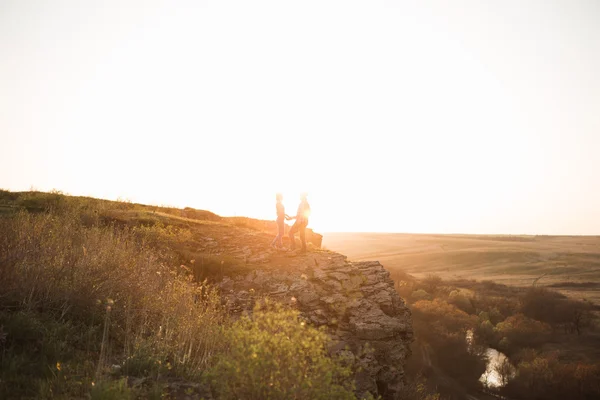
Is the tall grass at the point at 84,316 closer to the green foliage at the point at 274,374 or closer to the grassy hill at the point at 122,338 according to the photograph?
the grassy hill at the point at 122,338

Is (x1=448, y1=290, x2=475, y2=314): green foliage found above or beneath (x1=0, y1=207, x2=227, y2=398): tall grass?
beneath

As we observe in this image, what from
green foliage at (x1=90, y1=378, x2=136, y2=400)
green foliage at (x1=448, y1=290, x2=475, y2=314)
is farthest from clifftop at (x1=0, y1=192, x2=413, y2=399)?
green foliage at (x1=448, y1=290, x2=475, y2=314)

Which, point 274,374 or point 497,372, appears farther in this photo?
point 497,372

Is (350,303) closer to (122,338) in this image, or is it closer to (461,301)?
(122,338)

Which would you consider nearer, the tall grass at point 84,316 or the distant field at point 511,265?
the tall grass at point 84,316

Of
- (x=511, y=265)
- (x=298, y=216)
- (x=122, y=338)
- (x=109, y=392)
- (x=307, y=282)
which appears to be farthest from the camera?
(x=511, y=265)

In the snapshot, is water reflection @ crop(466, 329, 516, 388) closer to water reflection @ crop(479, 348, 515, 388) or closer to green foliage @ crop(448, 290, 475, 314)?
water reflection @ crop(479, 348, 515, 388)

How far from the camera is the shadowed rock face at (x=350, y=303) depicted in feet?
30.0

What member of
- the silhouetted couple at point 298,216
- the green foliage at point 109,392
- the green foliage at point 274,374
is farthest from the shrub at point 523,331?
the green foliage at point 109,392

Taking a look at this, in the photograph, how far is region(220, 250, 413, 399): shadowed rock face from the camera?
9.16 m

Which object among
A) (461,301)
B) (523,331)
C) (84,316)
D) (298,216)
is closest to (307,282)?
(298,216)

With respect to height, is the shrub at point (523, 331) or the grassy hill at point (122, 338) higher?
the grassy hill at point (122, 338)

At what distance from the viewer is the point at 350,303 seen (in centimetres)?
1098

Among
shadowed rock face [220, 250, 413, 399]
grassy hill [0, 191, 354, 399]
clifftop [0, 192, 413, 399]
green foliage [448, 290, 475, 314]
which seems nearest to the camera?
grassy hill [0, 191, 354, 399]
